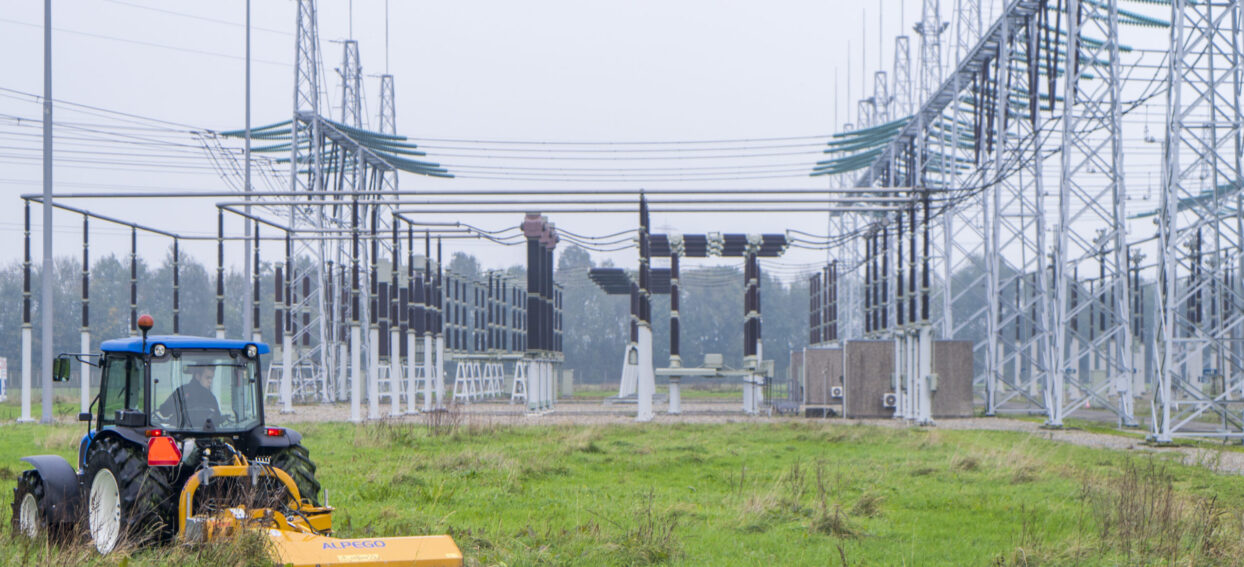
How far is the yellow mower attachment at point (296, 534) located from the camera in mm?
8047

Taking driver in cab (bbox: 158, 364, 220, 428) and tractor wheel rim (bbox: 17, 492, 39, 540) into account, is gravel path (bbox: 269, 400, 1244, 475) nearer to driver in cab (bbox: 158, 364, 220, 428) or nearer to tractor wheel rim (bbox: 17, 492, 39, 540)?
driver in cab (bbox: 158, 364, 220, 428)

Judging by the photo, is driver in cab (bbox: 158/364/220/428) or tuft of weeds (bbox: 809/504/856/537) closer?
driver in cab (bbox: 158/364/220/428)

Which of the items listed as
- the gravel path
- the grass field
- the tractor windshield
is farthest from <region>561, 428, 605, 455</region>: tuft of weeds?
the tractor windshield

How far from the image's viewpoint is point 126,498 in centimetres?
919

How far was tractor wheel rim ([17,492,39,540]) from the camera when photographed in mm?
10180

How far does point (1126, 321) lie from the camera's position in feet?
82.1

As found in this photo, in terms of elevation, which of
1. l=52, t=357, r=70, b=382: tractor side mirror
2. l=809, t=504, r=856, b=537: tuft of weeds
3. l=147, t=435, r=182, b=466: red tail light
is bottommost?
l=809, t=504, r=856, b=537: tuft of weeds

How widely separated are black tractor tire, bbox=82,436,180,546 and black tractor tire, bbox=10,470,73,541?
2.09 feet

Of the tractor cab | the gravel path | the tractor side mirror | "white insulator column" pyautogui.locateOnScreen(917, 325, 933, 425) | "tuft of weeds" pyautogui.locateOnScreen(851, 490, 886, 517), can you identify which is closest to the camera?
the tractor side mirror

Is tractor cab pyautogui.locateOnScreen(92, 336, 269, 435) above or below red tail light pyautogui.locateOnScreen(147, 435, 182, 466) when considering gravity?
above

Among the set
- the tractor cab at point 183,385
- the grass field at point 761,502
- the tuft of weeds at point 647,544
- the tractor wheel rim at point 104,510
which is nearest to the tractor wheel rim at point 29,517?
the grass field at point 761,502

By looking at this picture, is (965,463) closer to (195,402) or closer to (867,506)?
(867,506)

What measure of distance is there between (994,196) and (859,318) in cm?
2819

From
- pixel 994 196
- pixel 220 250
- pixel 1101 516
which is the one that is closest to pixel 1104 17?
pixel 994 196
